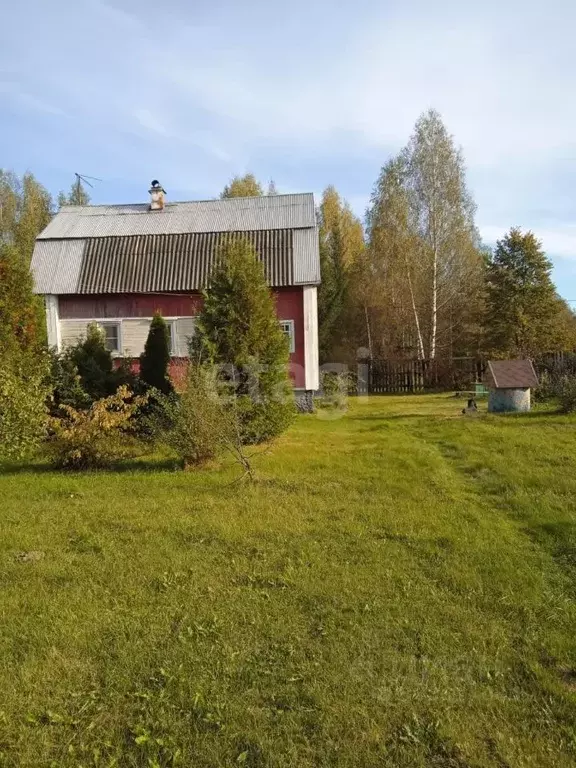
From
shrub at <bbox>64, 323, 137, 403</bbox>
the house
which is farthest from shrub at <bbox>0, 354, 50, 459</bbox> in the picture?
the house

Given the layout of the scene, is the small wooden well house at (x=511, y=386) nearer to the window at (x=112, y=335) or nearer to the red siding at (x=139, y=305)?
the red siding at (x=139, y=305)

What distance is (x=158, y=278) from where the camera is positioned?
16.2 metres

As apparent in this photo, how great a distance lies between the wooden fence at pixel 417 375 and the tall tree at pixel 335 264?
798cm

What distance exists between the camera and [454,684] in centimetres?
281

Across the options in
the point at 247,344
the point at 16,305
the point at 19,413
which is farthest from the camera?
the point at 247,344

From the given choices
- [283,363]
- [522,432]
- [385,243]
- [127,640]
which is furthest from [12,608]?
[385,243]

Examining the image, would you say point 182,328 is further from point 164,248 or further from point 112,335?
point 164,248

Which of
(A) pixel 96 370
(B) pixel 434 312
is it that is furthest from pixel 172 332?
(B) pixel 434 312

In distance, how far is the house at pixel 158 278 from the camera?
1570 centimetres

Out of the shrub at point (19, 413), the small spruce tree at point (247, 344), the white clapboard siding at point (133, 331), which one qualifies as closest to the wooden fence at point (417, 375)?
the white clapboard siding at point (133, 331)

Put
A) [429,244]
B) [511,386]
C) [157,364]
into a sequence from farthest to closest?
[429,244] → [511,386] → [157,364]

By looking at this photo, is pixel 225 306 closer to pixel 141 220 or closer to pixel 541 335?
pixel 141 220

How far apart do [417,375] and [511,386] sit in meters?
9.42

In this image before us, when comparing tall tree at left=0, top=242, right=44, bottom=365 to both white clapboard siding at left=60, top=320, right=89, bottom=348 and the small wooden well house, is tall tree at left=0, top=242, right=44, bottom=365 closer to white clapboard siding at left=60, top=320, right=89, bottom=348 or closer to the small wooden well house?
white clapboard siding at left=60, top=320, right=89, bottom=348
